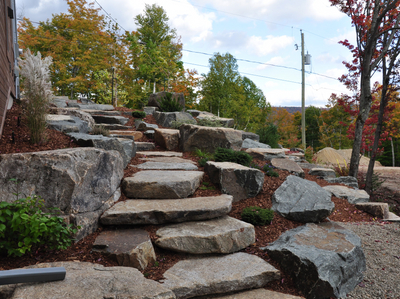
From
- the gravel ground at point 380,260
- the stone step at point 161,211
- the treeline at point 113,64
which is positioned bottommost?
the gravel ground at point 380,260

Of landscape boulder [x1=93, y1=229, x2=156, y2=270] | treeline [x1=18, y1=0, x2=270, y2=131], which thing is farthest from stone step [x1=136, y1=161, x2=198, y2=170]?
treeline [x1=18, y1=0, x2=270, y2=131]

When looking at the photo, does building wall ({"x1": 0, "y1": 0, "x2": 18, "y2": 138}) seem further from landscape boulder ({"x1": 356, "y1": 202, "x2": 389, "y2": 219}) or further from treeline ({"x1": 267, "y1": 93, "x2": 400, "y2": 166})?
treeline ({"x1": 267, "y1": 93, "x2": 400, "y2": 166})

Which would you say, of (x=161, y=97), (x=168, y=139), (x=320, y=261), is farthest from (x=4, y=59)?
(x=320, y=261)

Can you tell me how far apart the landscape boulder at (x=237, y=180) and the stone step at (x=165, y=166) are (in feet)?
1.87

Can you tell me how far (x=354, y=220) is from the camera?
4.86 m

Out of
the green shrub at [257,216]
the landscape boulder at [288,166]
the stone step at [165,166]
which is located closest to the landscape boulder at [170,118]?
the landscape boulder at [288,166]

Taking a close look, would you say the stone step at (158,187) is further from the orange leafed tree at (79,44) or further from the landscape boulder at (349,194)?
the orange leafed tree at (79,44)

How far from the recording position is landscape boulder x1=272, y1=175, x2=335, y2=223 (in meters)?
4.05

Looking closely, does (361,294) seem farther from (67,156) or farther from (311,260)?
(67,156)

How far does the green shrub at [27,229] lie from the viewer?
229 centimetres

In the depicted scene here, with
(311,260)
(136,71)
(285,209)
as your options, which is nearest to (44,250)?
(311,260)

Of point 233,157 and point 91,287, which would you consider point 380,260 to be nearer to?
point 233,157

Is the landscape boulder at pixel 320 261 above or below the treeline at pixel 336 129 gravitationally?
below

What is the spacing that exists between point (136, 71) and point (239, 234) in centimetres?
2172
